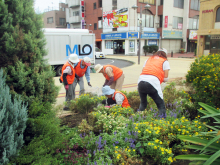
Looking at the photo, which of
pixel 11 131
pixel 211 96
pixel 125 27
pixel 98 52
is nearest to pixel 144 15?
pixel 125 27

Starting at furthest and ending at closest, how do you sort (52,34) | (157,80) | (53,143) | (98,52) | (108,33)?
(108,33)
(98,52)
(52,34)
(157,80)
(53,143)

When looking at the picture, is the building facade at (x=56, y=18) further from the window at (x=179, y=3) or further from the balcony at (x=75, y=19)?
the window at (x=179, y=3)

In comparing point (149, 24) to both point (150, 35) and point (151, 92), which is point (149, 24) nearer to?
point (150, 35)

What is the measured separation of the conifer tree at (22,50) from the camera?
2.15 meters

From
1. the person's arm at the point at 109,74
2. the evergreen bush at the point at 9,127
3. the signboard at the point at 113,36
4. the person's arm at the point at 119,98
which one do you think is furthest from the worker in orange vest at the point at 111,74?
the signboard at the point at 113,36

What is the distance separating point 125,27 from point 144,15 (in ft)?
14.4

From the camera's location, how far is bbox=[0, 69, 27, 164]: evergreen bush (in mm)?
1688

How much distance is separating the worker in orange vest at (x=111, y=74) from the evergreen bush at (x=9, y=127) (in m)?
3.44

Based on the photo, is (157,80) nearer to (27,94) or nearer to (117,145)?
(117,145)

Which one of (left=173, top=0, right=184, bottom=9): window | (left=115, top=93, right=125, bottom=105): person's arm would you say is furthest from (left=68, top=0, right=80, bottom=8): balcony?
(left=115, top=93, right=125, bottom=105): person's arm

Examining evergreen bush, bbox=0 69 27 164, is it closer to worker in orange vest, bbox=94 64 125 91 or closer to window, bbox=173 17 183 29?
worker in orange vest, bbox=94 64 125 91

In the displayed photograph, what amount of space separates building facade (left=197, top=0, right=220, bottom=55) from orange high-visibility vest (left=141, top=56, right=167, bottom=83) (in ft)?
64.3

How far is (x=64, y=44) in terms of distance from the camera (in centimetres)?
1224

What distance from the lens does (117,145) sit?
2.74 metres
